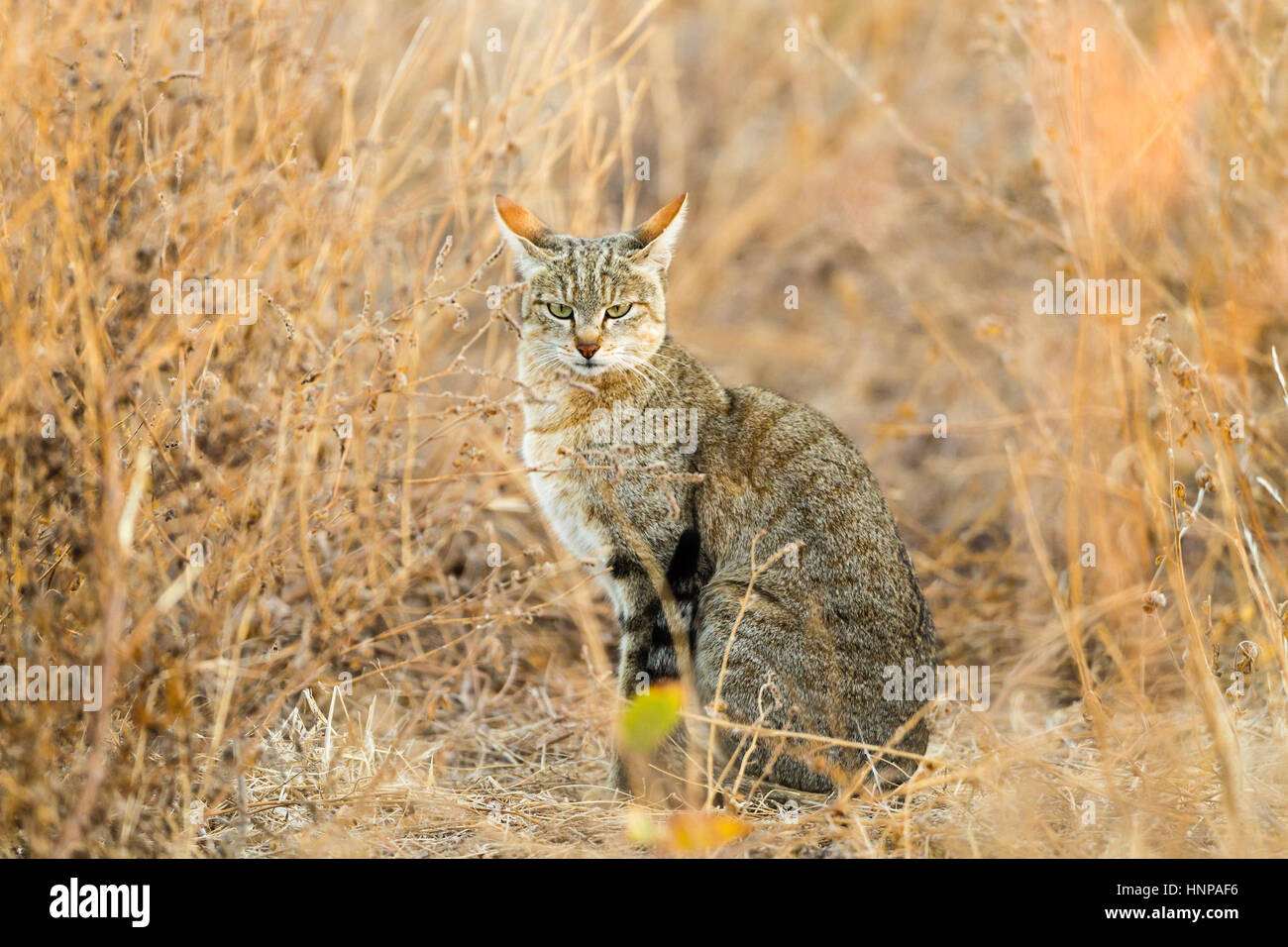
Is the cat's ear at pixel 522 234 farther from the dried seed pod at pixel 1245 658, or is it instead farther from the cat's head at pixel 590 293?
the dried seed pod at pixel 1245 658

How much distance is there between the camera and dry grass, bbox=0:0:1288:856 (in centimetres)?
285

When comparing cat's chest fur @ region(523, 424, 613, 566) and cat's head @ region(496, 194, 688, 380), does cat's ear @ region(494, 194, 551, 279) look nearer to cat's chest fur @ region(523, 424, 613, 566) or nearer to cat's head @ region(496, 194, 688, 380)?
cat's head @ region(496, 194, 688, 380)

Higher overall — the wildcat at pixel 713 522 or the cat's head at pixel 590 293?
the cat's head at pixel 590 293

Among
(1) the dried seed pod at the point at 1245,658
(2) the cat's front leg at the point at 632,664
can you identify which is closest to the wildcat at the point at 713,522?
(2) the cat's front leg at the point at 632,664

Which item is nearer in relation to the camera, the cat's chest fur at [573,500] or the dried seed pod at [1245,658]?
the dried seed pod at [1245,658]

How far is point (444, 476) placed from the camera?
10.4 ft

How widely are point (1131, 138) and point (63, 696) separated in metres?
5.08

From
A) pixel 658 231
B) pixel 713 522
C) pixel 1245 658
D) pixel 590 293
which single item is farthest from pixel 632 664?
pixel 1245 658

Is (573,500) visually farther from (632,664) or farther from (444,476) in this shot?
(444,476)

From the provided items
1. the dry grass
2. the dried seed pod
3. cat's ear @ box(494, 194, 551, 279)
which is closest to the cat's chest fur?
the dry grass

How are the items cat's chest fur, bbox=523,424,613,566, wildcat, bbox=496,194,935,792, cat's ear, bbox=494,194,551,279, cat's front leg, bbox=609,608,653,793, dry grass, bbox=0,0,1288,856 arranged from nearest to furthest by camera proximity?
dry grass, bbox=0,0,1288,856 < wildcat, bbox=496,194,935,792 < cat's front leg, bbox=609,608,653,793 < cat's chest fur, bbox=523,424,613,566 < cat's ear, bbox=494,194,551,279

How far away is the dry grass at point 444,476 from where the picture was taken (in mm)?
2852

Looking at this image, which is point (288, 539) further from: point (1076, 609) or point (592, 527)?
point (1076, 609)

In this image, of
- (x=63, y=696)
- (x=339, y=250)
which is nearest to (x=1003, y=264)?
(x=339, y=250)
